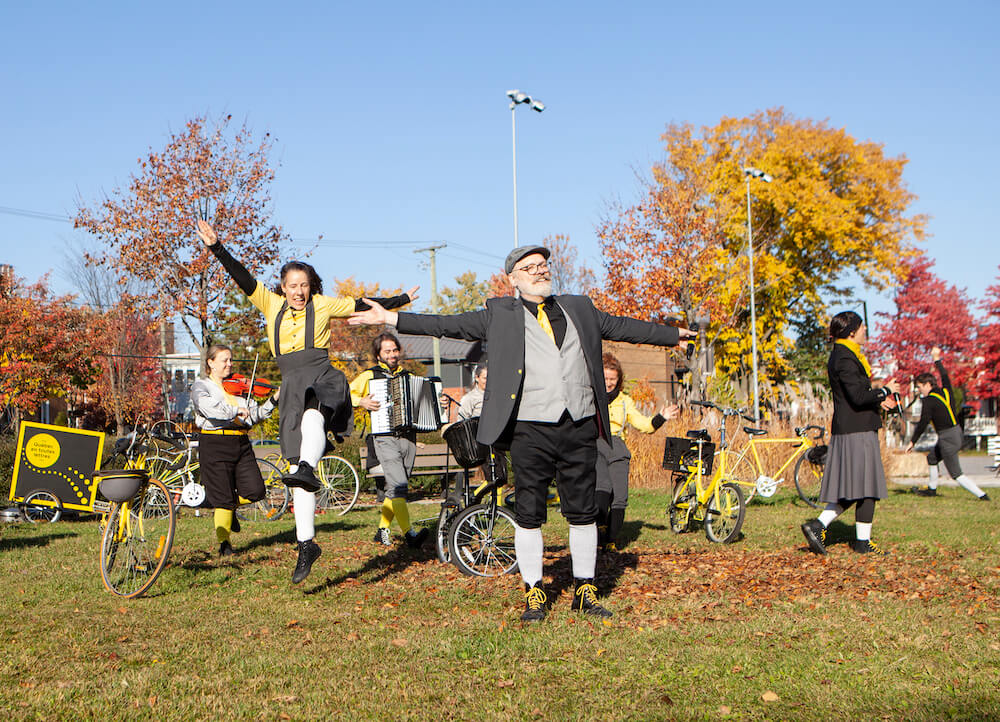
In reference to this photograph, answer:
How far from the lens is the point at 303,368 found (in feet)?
20.9

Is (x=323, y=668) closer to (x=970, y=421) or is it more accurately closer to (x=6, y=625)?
(x=6, y=625)

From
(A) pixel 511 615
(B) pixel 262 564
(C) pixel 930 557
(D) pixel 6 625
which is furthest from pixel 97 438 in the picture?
(C) pixel 930 557

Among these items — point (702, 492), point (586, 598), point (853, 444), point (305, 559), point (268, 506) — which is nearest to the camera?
→ point (586, 598)

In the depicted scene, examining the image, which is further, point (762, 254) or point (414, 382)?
point (762, 254)

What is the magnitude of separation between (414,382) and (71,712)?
15.9ft

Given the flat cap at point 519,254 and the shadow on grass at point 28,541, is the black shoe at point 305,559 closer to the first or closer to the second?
the flat cap at point 519,254

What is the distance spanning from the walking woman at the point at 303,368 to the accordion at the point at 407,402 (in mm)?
1847

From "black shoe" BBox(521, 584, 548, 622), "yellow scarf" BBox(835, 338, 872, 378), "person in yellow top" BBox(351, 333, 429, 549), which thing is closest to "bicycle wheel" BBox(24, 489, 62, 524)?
"person in yellow top" BBox(351, 333, 429, 549)

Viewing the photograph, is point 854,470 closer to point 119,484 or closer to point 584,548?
point 584,548

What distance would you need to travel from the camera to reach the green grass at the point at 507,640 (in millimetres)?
3904

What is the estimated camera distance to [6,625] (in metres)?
5.46

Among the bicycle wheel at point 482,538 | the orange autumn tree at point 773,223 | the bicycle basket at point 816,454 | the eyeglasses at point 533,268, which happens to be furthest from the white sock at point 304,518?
the orange autumn tree at point 773,223

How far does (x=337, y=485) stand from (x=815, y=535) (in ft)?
25.6

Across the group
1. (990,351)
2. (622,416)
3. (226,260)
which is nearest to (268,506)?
(622,416)
